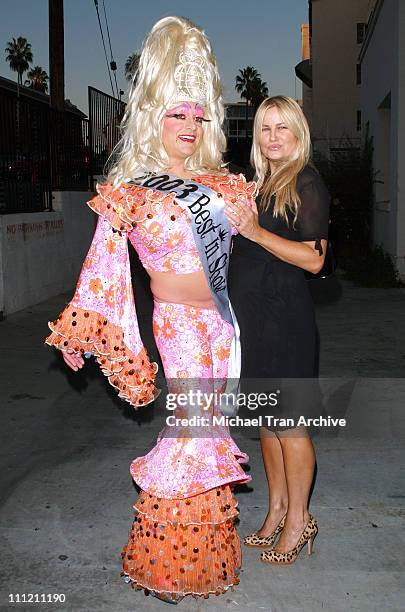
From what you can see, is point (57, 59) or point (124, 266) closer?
point (124, 266)

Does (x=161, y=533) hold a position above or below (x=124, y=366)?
below

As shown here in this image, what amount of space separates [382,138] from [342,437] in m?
12.0

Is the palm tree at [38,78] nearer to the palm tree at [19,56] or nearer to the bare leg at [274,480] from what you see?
the palm tree at [19,56]

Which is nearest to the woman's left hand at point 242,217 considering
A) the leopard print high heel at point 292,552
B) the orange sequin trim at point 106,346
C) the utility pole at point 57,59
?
the orange sequin trim at point 106,346

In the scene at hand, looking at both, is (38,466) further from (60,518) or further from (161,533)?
(161,533)

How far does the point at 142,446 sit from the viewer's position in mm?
4746

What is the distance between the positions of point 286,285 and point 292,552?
3.73ft

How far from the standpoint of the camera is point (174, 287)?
8.78ft

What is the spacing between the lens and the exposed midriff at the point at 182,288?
2662 mm

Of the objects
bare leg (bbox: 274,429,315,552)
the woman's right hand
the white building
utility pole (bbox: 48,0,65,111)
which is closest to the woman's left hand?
the woman's right hand

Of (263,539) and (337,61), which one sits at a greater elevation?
(337,61)

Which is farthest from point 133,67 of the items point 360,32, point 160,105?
point 360,32

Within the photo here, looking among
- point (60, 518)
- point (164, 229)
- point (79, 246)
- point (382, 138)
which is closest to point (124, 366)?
point (164, 229)

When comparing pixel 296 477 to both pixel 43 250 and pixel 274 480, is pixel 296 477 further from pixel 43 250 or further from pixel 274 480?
pixel 43 250
